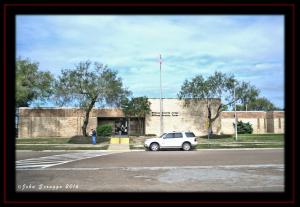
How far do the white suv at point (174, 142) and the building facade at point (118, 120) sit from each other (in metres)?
20.8

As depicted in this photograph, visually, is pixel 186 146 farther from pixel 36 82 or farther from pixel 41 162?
pixel 36 82

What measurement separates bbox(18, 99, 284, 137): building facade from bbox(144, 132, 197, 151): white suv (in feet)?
68.4

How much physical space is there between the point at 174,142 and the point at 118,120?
2534 centimetres

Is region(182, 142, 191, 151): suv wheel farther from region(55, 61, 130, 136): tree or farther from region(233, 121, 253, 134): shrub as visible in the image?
region(233, 121, 253, 134): shrub

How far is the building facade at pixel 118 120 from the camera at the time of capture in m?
50.6

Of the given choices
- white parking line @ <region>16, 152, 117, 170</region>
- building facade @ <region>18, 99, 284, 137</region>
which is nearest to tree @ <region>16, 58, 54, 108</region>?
building facade @ <region>18, 99, 284, 137</region>

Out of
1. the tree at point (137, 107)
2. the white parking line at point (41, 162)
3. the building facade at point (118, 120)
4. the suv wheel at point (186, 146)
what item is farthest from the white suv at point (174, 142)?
the building facade at point (118, 120)

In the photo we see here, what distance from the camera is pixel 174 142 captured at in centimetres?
2911

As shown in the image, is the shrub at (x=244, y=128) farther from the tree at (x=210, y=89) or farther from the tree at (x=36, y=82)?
the tree at (x=36, y=82)
